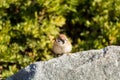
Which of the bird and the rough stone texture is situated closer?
the rough stone texture

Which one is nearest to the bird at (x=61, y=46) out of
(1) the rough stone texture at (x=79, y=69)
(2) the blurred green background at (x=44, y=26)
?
(2) the blurred green background at (x=44, y=26)

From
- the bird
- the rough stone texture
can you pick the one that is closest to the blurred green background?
the bird

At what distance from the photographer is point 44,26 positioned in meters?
6.76

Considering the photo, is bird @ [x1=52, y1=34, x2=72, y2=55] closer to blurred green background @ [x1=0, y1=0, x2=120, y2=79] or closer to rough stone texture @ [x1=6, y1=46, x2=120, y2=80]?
blurred green background @ [x1=0, y1=0, x2=120, y2=79]

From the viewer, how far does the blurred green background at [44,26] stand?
6.63m

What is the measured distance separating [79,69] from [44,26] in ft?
6.74

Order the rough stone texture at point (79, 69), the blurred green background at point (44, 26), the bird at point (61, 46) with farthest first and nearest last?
the blurred green background at point (44, 26) → the bird at point (61, 46) → the rough stone texture at point (79, 69)

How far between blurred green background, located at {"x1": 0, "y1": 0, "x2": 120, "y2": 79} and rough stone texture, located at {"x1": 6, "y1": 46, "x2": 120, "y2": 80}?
164 cm

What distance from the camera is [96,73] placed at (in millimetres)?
4816

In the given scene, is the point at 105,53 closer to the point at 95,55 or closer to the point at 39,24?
the point at 95,55

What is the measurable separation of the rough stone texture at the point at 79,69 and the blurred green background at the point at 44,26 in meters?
1.64

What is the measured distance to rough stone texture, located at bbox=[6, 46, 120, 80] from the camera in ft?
15.8

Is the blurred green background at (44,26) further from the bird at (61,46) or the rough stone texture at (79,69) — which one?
the rough stone texture at (79,69)

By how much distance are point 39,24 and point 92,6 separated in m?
0.89
